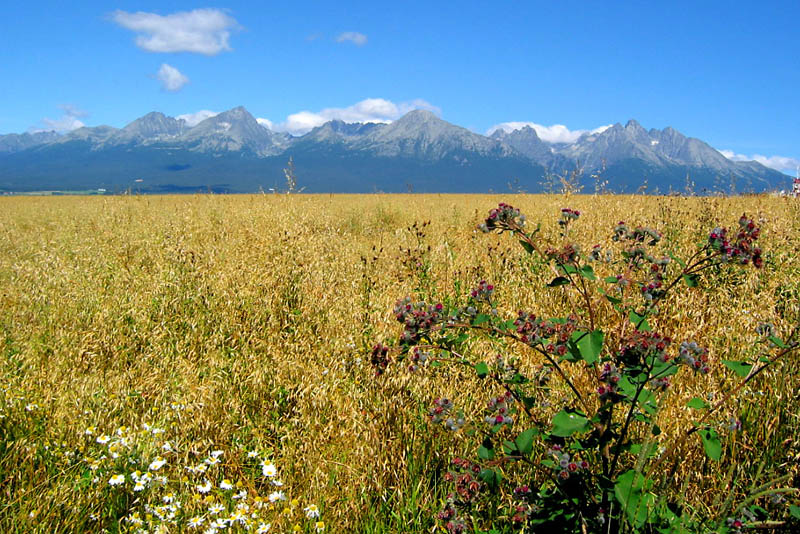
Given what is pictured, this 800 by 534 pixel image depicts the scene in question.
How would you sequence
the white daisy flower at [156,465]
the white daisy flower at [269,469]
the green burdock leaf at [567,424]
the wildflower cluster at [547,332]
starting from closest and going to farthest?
the green burdock leaf at [567,424] → the wildflower cluster at [547,332] → the white daisy flower at [156,465] → the white daisy flower at [269,469]

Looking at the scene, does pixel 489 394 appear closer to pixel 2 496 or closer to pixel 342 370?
pixel 342 370

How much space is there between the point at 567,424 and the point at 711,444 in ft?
1.54

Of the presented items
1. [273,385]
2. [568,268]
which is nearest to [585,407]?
[568,268]

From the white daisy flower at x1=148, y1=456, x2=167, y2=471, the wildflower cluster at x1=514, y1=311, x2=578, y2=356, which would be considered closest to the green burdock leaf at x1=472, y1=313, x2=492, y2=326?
the wildflower cluster at x1=514, y1=311, x2=578, y2=356

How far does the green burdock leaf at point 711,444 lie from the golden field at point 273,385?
0.06 metres

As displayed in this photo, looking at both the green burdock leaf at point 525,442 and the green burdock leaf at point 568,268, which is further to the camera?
the green burdock leaf at point 568,268

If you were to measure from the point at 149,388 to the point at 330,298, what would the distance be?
181 cm

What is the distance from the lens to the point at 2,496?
87.2 inches

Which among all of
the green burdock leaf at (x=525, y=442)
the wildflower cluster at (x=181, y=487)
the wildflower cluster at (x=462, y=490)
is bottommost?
the wildflower cluster at (x=181, y=487)

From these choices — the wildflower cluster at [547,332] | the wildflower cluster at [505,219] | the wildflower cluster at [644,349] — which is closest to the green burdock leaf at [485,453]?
the wildflower cluster at [547,332]

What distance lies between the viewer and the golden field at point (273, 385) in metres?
2.27

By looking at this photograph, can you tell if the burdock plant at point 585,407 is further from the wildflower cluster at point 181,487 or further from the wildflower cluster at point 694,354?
the wildflower cluster at point 181,487

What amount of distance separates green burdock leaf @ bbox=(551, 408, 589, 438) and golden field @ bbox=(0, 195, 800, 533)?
45 cm

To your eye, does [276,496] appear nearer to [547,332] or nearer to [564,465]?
[564,465]
